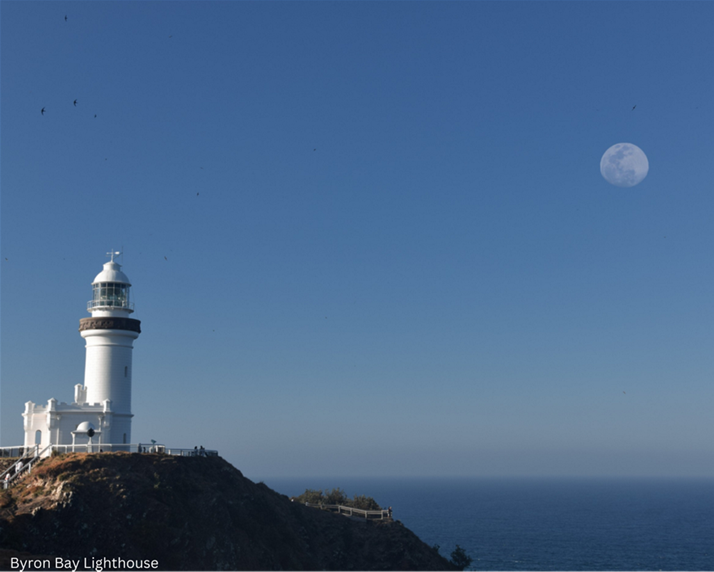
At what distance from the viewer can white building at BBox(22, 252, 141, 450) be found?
165ft

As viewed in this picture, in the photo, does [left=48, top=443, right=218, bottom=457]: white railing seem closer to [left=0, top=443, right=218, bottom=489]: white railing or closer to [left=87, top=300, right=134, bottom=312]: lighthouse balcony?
[left=0, top=443, right=218, bottom=489]: white railing

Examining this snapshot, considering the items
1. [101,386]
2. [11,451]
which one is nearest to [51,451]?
[11,451]

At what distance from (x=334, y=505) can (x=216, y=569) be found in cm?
2357

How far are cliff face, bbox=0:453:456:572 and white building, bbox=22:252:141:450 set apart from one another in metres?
8.29

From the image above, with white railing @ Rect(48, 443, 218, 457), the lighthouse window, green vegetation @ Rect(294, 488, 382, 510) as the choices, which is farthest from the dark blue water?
the lighthouse window

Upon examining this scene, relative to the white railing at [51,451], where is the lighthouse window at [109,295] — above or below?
above

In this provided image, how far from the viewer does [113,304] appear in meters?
54.9

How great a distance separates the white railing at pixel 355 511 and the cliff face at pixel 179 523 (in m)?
2.76

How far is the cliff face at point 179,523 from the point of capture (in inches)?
1419

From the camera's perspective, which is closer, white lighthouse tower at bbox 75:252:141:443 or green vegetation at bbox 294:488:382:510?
white lighthouse tower at bbox 75:252:141:443

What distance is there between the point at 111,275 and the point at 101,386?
960cm

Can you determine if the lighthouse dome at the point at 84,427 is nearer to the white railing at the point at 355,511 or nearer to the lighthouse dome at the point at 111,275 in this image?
the lighthouse dome at the point at 111,275

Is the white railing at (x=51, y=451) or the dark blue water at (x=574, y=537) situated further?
the dark blue water at (x=574, y=537)

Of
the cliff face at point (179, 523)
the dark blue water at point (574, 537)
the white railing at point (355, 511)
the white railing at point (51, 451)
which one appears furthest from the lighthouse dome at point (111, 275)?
the dark blue water at point (574, 537)
